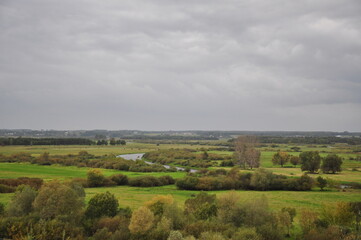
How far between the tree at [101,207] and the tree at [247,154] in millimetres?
75184

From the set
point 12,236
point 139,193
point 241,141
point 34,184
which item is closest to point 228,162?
point 241,141

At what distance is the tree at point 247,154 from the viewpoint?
105 m

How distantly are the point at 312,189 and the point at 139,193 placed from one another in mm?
44028

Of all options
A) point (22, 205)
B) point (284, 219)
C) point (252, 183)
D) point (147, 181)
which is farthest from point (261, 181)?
point (22, 205)

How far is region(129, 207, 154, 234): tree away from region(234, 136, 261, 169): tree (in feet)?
263

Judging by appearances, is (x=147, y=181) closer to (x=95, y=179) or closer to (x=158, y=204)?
(x=95, y=179)

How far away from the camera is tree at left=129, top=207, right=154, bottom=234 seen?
29141 mm

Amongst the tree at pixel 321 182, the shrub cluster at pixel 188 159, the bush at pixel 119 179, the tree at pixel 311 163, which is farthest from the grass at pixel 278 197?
the shrub cluster at pixel 188 159

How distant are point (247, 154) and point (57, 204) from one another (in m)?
83.3

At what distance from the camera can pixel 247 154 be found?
348 ft

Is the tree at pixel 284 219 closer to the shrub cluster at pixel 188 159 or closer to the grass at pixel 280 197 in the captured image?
the grass at pixel 280 197

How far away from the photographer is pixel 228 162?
10962cm

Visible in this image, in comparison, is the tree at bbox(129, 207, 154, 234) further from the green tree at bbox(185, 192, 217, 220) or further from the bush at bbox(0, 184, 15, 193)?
the bush at bbox(0, 184, 15, 193)

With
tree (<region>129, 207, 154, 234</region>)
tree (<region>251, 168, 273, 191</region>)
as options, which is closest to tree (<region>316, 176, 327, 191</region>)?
tree (<region>251, 168, 273, 191</region>)
